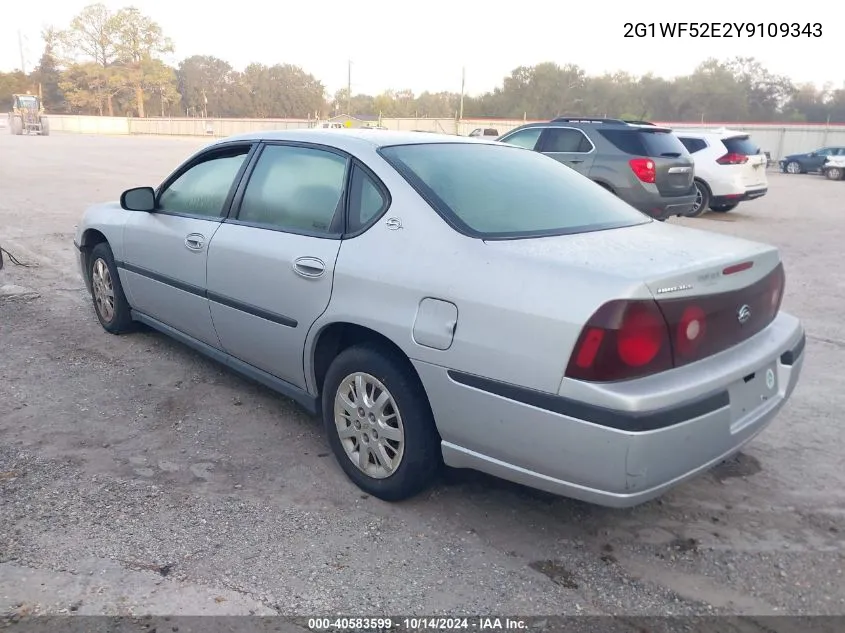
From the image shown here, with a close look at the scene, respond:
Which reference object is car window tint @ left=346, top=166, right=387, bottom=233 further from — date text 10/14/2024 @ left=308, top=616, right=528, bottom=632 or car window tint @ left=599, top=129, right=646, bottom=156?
car window tint @ left=599, top=129, right=646, bottom=156

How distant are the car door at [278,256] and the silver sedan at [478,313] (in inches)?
0.5

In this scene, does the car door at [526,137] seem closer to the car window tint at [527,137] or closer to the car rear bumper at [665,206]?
the car window tint at [527,137]

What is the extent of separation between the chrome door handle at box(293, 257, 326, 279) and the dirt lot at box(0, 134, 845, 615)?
943mm

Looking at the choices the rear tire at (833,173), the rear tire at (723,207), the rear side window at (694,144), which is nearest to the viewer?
the rear side window at (694,144)

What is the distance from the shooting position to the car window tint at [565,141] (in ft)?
35.1

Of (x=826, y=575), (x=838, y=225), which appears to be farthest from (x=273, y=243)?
(x=838, y=225)

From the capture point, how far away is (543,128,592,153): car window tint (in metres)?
10.7

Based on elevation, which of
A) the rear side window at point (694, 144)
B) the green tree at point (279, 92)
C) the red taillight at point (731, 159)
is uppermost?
the green tree at point (279, 92)

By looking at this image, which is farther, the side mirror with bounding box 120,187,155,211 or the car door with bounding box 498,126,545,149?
the car door with bounding box 498,126,545,149

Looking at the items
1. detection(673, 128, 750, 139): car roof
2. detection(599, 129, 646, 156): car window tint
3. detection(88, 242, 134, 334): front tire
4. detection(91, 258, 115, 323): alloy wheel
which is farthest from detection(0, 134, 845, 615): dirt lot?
detection(673, 128, 750, 139): car roof

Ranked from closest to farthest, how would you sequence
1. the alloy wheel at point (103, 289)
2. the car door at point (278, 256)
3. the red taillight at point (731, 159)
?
the car door at point (278, 256) → the alloy wheel at point (103, 289) → the red taillight at point (731, 159)

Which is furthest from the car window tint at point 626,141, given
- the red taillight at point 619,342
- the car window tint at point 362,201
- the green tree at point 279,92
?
the green tree at point 279,92

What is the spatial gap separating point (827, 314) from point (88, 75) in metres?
89.4

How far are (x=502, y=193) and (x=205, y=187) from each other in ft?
6.40
